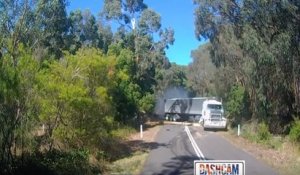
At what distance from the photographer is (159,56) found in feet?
210

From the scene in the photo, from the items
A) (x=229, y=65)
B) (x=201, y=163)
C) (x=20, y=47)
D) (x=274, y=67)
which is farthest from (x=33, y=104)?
(x=229, y=65)

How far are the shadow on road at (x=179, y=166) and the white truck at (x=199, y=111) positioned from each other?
2376 cm

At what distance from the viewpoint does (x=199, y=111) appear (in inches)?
2648

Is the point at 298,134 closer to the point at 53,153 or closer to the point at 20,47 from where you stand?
the point at 53,153

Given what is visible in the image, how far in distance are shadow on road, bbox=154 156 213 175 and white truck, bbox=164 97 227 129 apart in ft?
78.0

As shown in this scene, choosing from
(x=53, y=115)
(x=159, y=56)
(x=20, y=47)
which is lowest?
(x=53, y=115)

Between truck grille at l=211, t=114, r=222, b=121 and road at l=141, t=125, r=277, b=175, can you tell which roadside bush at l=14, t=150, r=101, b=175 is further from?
truck grille at l=211, t=114, r=222, b=121

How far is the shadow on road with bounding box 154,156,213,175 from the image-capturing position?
2098cm

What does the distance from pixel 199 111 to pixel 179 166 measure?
44.6m

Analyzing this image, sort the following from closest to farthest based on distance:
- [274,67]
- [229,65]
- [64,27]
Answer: [274,67] < [229,65] < [64,27]

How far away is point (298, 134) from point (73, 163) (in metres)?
14.1

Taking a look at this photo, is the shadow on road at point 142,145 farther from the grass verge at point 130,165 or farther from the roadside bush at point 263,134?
the roadside bush at point 263,134

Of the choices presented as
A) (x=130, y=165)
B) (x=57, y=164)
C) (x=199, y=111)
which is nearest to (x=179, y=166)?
(x=130, y=165)

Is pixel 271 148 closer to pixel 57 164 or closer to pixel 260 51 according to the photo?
pixel 260 51
